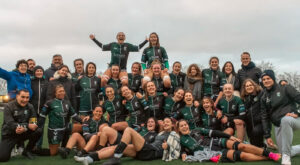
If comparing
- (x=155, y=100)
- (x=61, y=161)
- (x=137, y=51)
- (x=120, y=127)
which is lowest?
(x=61, y=161)

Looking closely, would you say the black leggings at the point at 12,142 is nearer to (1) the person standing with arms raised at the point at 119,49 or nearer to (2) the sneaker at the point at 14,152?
(2) the sneaker at the point at 14,152

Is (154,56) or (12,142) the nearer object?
(12,142)

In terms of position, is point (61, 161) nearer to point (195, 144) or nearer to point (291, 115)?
point (195, 144)

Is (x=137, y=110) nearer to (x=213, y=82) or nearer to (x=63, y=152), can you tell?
(x=63, y=152)

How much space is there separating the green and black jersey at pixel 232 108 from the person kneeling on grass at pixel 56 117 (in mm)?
3574

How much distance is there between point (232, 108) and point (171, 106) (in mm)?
1545

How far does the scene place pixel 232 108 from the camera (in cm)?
726

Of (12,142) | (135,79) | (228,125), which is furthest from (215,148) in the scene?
(12,142)

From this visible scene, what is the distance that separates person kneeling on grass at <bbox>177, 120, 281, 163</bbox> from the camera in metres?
5.73

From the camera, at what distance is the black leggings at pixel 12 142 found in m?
6.31

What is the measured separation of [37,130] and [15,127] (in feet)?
1.68

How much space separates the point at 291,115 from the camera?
218 inches

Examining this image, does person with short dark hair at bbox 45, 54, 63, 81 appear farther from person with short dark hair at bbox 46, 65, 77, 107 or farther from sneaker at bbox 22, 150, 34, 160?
sneaker at bbox 22, 150, 34, 160

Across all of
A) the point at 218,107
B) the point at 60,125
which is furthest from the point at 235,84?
the point at 60,125
